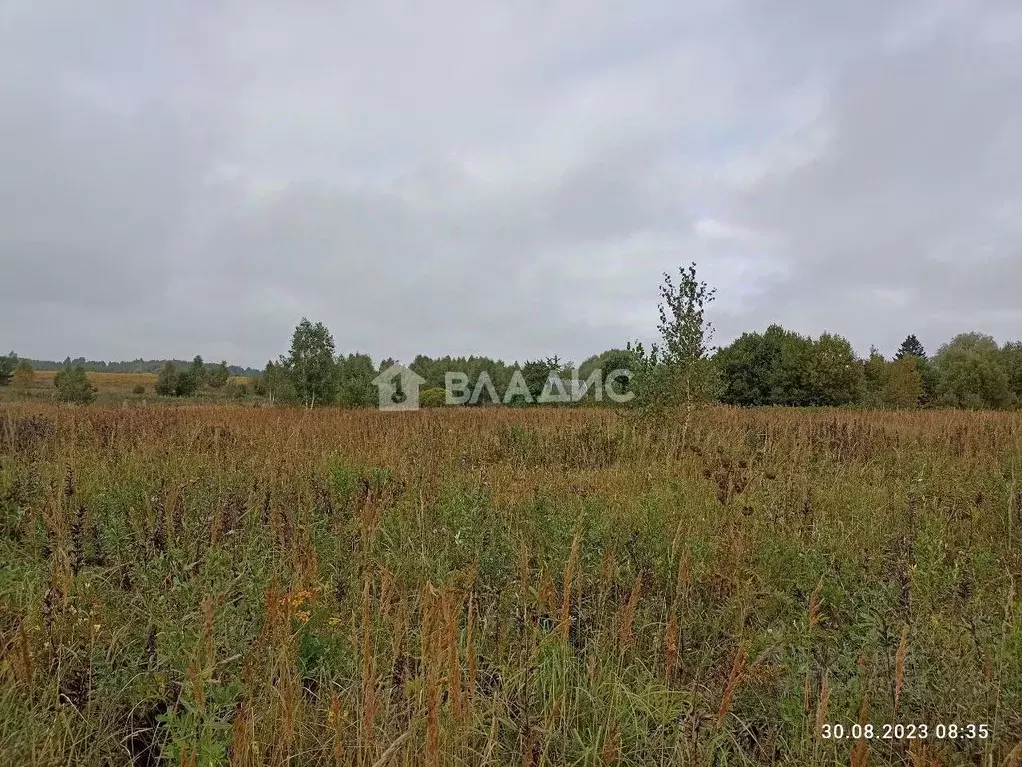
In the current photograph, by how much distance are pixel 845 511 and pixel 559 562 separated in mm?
2984

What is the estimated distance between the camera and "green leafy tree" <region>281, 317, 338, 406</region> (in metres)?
27.3

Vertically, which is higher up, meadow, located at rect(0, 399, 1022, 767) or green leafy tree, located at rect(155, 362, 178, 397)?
green leafy tree, located at rect(155, 362, 178, 397)

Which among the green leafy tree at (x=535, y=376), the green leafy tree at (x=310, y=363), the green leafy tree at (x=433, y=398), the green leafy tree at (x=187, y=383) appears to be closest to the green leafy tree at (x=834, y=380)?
the green leafy tree at (x=535, y=376)

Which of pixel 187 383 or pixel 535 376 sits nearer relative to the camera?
pixel 535 376

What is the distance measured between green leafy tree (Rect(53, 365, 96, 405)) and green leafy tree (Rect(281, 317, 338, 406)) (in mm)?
10261

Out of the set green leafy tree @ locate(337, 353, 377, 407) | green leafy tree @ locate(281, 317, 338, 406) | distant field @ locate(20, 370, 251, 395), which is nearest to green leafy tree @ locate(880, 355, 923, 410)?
green leafy tree @ locate(337, 353, 377, 407)

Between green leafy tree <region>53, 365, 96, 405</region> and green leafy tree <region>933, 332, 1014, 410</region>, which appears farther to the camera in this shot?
green leafy tree <region>933, 332, 1014, 410</region>

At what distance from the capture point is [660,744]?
1902mm

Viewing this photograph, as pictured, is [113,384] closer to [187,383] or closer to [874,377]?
[187,383]

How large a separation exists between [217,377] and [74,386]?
29.3 metres

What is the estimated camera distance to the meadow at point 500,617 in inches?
69.2

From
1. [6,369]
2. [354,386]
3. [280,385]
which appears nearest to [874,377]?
[354,386]

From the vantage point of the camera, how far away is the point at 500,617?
8.23 ft

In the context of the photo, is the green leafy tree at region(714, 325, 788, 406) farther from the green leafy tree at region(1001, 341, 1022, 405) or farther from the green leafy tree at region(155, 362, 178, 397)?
the green leafy tree at region(155, 362, 178, 397)
